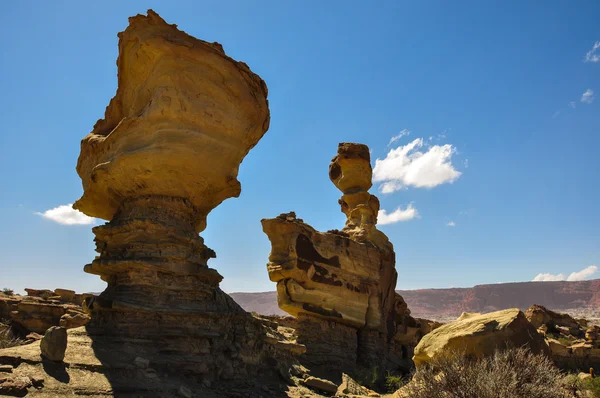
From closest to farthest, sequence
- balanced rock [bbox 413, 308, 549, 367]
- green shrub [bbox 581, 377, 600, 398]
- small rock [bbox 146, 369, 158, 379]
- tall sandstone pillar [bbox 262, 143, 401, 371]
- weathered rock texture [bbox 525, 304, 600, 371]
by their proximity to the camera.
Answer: small rock [bbox 146, 369, 158, 379] → balanced rock [bbox 413, 308, 549, 367] → green shrub [bbox 581, 377, 600, 398] → tall sandstone pillar [bbox 262, 143, 401, 371] → weathered rock texture [bbox 525, 304, 600, 371]

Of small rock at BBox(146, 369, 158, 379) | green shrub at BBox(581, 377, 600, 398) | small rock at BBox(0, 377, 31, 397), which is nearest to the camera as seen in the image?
small rock at BBox(0, 377, 31, 397)

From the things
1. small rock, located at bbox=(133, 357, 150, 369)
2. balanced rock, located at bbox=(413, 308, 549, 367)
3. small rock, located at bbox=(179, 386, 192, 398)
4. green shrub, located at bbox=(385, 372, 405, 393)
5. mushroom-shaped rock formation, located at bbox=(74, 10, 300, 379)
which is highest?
mushroom-shaped rock formation, located at bbox=(74, 10, 300, 379)

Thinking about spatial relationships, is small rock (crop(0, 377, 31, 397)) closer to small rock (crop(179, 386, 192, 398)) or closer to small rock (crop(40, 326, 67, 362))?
small rock (crop(40, 326, 67, 362))

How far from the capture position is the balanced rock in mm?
7418

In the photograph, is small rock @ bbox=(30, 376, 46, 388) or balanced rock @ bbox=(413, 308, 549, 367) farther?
balanced rock @ bbox=(413, 308, 549, 367)

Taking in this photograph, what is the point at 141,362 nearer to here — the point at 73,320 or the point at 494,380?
the point at 494,380

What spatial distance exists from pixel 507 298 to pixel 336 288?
99.1 m

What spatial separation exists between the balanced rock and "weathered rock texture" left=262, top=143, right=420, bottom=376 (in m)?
8.15

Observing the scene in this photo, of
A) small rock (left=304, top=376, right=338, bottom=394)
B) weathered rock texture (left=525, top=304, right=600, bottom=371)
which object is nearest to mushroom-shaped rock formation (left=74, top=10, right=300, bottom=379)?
small rock (left=304, top=376, right=338, bottom=394)

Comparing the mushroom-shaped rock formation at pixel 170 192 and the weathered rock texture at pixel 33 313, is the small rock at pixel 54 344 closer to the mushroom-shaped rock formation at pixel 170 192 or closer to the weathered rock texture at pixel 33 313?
the mushroom-shaped rock formation at pixel 170 192

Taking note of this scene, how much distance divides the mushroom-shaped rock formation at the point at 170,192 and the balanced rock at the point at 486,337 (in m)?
3.37

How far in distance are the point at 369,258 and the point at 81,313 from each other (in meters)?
10.7

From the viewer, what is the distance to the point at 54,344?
18.1 feet

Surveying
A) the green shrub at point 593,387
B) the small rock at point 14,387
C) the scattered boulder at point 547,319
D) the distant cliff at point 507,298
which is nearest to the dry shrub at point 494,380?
the small rock at point 14,387
